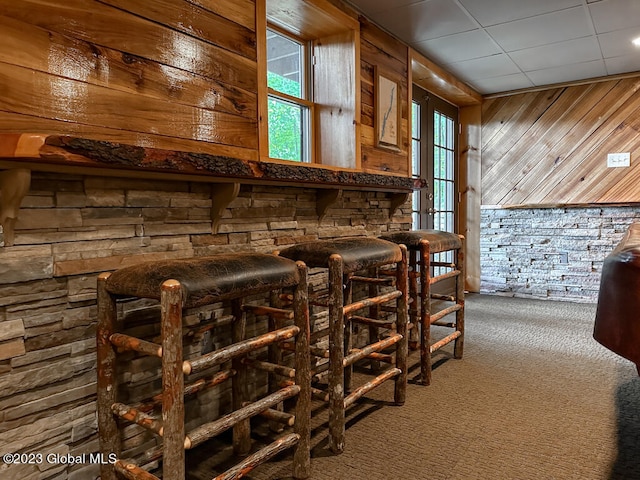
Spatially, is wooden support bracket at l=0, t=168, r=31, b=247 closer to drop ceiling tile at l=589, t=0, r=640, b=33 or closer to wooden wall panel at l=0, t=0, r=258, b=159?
wooden wall panel at l=0, t=0, r=258, b=159

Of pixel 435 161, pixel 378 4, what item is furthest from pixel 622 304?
pixel 435 161

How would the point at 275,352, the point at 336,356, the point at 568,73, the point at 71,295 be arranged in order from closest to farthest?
the point at 71,295
the point at 336,356
the point at 275,352
the point at 568,73

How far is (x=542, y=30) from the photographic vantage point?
304 cm

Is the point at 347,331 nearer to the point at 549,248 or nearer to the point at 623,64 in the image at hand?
the point at 549,248

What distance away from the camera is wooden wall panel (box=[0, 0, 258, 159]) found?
1.27 meters

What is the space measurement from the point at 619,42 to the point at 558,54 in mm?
408

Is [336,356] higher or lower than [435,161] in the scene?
lower

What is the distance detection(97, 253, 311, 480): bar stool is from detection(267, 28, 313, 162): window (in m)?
1.21

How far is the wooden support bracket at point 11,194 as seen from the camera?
1.18 metres

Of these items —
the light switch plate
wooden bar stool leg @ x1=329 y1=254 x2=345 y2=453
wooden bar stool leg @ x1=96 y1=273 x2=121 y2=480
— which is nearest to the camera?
wooden bar stool leg @ x1=96 y1=273 x2=121 y2=480

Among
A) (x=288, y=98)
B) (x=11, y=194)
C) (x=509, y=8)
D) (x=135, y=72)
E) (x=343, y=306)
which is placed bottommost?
(x=343, y=306)

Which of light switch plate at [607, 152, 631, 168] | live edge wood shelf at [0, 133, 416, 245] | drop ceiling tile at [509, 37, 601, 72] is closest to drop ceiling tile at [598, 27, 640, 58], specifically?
drop ceiling tile at [509, 37, 601, 72]

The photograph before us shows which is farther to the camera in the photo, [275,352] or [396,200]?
[396,200]

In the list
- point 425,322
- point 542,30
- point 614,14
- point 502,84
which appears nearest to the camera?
point 425,322
